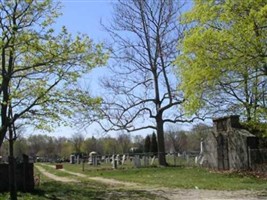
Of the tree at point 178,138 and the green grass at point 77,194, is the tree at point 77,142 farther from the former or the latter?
the green grass at point 77,194

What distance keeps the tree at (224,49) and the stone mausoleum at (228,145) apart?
9.46m

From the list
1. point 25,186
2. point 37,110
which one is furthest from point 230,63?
point 25,186

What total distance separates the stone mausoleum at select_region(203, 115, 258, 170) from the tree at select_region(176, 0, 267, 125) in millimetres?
9463

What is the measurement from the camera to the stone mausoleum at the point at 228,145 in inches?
1214

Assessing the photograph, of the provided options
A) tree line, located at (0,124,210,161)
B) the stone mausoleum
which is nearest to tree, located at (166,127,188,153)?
tree line, located at (0,124,210,161)

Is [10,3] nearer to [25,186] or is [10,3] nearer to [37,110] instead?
[37,110]

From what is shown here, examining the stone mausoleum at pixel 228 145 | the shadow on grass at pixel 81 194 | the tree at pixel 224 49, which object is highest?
the tree at pixel 224 49

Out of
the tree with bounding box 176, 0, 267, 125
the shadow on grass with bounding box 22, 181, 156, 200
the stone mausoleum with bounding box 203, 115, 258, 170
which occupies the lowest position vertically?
the shadow on grass with bounding box 22, 181, 156, 200

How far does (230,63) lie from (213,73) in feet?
3.00

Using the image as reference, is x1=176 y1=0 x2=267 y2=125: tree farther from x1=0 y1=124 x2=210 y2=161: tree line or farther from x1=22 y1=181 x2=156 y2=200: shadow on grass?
x1=0 y1=124 x2=210 y2=161: tree line

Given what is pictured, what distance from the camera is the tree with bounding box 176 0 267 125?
59.4 feet

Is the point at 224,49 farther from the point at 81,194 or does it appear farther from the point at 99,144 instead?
the point at 99,144

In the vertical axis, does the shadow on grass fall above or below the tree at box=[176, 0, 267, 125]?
below

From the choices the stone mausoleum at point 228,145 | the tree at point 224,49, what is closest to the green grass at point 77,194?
the tree at point 224,49
